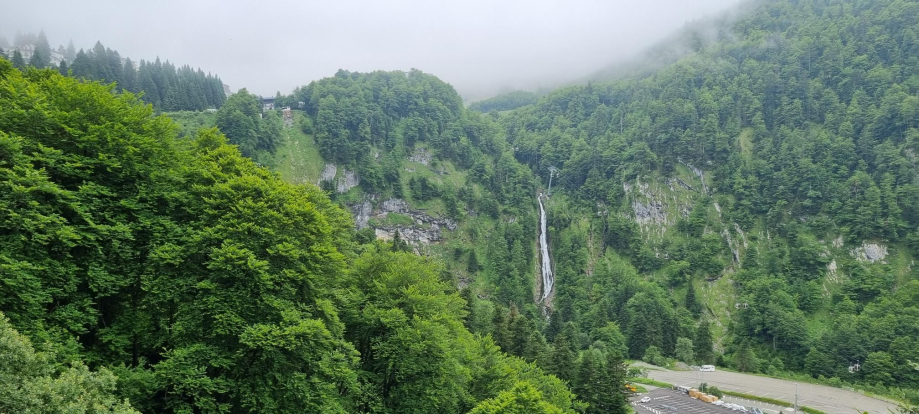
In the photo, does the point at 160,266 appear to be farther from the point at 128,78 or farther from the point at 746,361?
the point at 128,78

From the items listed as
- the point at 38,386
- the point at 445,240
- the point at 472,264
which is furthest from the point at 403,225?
the point at 38,386

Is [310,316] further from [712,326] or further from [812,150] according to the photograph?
[812,150]

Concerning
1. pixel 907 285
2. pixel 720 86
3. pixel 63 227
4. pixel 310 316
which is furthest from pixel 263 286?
pixel 720 86

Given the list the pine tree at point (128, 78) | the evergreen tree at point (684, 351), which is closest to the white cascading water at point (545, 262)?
the evergreen tree at point (684, 351)

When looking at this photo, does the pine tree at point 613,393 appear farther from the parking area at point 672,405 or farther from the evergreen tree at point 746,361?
the evergreen tree at point 746,361

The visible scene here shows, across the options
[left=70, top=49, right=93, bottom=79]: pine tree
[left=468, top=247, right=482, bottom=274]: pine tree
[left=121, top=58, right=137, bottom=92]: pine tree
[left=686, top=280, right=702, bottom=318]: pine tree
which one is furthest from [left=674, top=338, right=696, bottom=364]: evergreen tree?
[left=70, top=49, right=93, bottom=79]: pine tree
